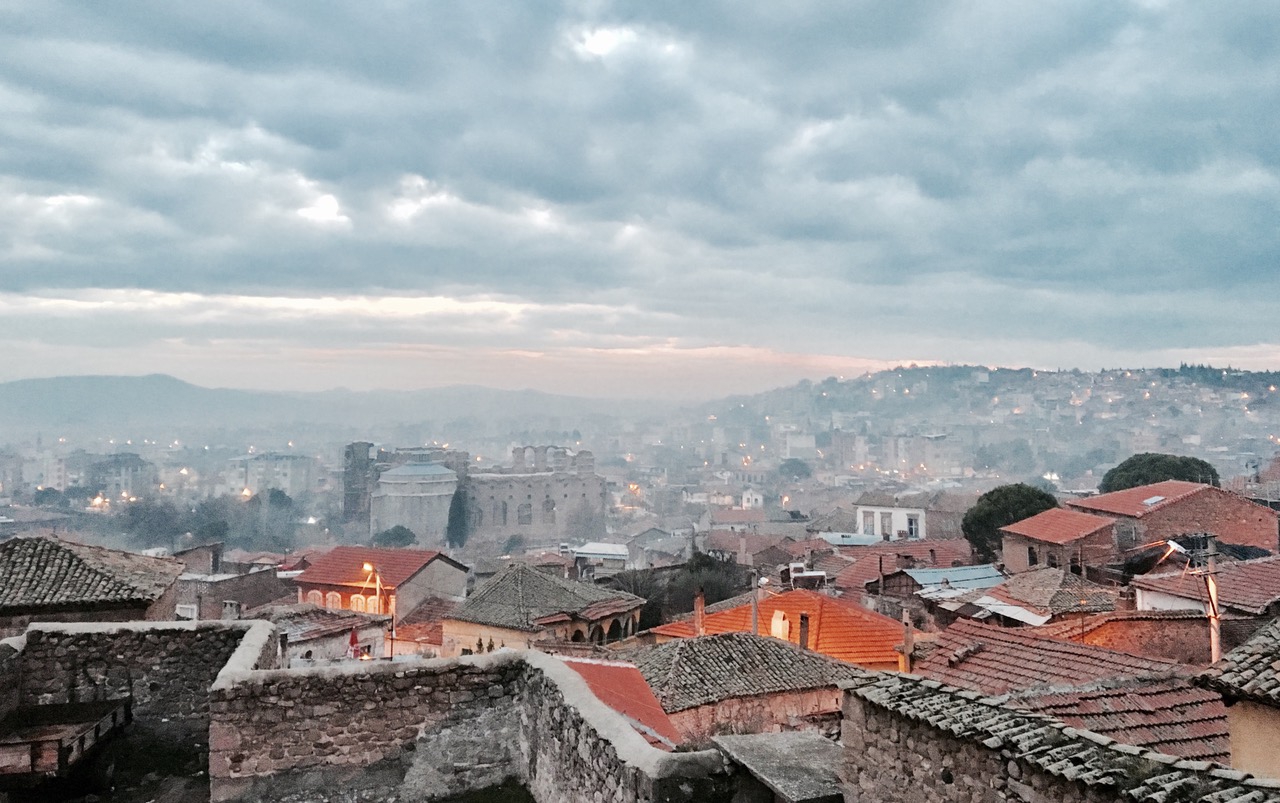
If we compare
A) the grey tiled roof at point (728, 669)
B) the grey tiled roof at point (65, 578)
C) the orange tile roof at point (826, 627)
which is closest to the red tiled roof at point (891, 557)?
the orange tile roof at point (826, 627)

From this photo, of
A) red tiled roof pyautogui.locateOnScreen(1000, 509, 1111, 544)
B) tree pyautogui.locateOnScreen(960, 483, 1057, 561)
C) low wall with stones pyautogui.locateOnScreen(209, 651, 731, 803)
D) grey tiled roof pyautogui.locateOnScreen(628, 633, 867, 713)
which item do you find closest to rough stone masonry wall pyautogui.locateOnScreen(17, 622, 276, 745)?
low wall with stones pyautogui.locateOnScreen(209, 651, 731, 803)

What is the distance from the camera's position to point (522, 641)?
2480cm

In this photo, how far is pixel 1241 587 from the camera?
612 inches

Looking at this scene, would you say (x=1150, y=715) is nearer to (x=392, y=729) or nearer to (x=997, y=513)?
(x=392, y=729)

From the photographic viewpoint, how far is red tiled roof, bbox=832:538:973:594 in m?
35.2

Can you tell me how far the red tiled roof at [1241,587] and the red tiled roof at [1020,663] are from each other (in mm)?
4734

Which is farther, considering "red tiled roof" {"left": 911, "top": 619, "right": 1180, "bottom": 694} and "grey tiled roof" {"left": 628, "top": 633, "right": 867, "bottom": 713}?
"grey tiled roof" {"left": 628, "top": 633, "right": 867, "bottom": 713}

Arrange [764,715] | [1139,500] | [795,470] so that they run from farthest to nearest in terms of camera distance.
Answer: [795,470]
[1139,500]
[764,715]

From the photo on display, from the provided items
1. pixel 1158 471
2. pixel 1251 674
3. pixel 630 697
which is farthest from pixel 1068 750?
pixel 1158 471

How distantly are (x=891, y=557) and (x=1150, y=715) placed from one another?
32.1 meters

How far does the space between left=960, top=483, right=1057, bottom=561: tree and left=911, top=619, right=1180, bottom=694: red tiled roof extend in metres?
31.7

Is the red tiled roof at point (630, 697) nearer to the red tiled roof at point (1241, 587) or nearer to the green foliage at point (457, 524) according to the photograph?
the red tiled roof at point (1241, 587)

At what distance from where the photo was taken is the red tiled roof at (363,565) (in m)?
35.7

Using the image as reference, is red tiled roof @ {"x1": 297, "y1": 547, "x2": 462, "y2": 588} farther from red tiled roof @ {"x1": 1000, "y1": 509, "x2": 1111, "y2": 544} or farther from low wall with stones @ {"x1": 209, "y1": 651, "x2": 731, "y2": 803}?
low wall with stones @ {"x1": 209, "y1": 651, "x2": 731, "y2": 803}
